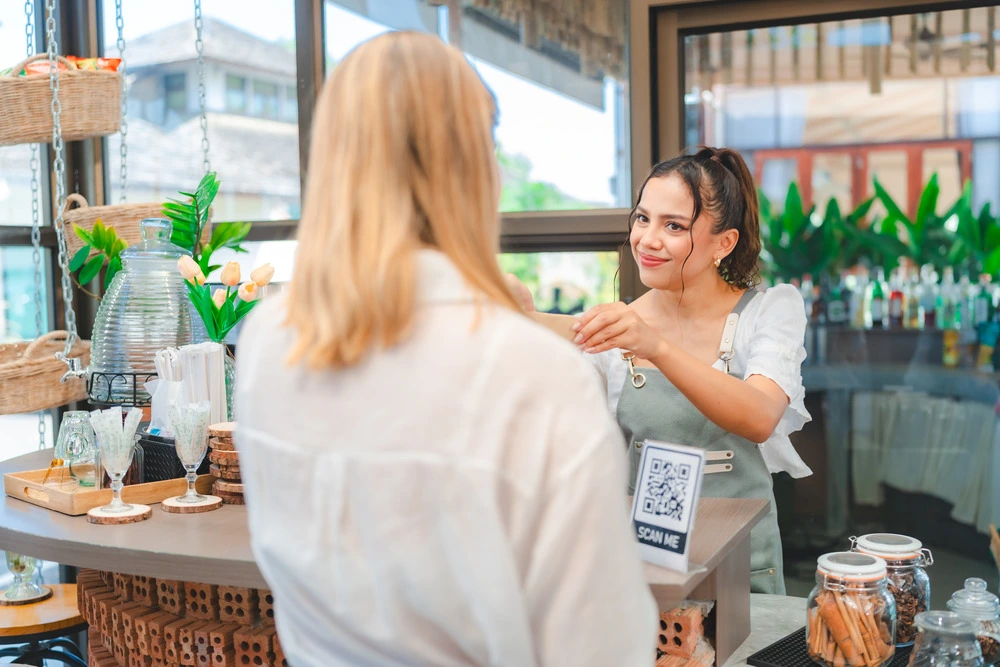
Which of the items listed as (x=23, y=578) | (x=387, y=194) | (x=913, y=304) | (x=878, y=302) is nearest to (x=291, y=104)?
(x=23, y=578)

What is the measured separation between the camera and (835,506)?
351cm

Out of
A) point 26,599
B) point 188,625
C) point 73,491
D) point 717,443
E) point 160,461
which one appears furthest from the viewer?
point 26,599

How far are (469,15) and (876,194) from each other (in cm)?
173

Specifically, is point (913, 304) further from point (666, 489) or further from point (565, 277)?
point (666, 489)

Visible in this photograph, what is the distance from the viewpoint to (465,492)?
2.69ft

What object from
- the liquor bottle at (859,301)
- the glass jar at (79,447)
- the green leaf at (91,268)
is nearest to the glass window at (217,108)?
the green leaf at (91,268)

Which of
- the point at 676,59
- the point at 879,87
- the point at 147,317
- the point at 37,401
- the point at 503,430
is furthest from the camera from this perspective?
the point at 879,87

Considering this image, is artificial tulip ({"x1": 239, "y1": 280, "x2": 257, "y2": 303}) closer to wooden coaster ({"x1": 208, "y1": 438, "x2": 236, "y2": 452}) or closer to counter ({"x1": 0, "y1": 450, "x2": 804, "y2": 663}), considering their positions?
wooden coaster ({"x1": 208, "y1": 438, "x2": 236, "y2": 452})

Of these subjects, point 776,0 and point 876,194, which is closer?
point 776,0

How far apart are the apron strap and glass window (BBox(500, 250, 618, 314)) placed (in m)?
0.97

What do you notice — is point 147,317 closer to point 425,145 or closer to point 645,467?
point 645,467

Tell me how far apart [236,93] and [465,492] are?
3.11 meters

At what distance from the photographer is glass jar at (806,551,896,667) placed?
55.0 inches

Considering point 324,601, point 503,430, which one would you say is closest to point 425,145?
point 503,430
